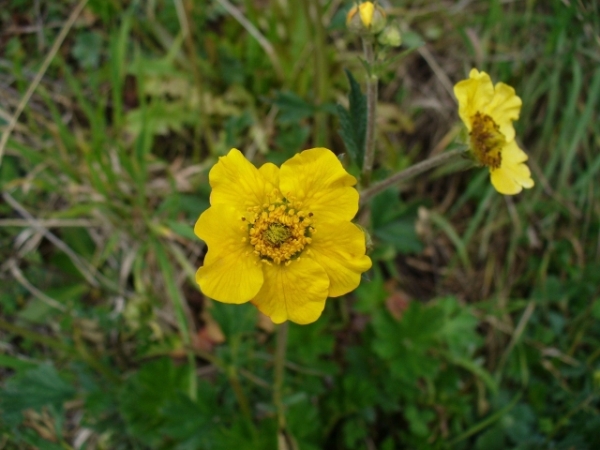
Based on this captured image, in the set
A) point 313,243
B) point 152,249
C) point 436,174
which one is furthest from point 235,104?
point 313,243

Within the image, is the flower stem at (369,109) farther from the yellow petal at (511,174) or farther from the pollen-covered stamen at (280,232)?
the yellow petal at (511,174)

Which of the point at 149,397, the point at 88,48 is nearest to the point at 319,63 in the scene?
the point at 88,48

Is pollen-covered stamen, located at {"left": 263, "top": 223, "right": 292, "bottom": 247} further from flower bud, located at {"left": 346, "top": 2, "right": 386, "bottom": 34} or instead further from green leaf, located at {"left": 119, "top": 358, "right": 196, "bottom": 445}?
green leaf, located at {"left": 119, "top": 358, "right": 196, "bottom": 445}

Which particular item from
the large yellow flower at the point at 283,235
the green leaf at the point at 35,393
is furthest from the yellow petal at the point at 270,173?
the green leaf at the point at 35,393

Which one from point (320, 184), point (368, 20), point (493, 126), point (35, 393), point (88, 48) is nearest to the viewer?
point (320, 184)

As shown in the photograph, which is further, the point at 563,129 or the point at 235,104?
the point at 235,104

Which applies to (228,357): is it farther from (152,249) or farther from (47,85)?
(47,85)

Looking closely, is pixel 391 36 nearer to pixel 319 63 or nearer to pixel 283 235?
pixel 283 235
